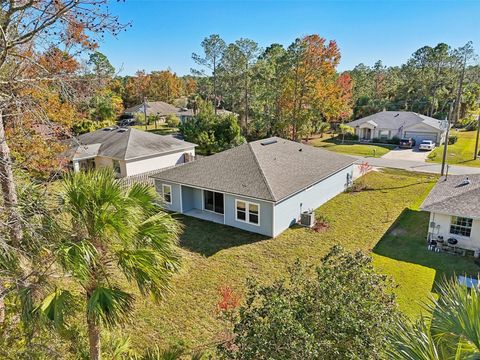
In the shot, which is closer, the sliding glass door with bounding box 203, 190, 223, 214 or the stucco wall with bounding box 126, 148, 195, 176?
the sliding glass door with bounding box 203, 190, 223, 214

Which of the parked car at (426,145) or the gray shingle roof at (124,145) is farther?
the parked car at (426,145)

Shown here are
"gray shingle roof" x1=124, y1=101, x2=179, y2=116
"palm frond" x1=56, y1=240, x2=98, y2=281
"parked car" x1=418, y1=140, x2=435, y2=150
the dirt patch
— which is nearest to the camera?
"palm frond" x1=56, y1=240, x2=98, y2=281

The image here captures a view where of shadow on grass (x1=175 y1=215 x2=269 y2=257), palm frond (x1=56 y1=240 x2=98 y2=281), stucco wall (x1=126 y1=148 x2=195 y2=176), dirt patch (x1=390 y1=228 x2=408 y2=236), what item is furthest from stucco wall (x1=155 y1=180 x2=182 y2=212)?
palm frond (x1=56 y1=240 x2=98 y2=281)

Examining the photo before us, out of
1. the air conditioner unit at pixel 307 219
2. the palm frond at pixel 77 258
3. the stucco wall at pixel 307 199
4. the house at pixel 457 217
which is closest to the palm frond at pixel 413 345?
the palm frond at pixel 77 258

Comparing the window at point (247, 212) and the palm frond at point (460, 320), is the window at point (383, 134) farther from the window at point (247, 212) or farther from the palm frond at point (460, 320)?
the palm frond at point (460, 320)

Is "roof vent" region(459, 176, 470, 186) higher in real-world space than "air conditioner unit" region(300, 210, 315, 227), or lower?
higher

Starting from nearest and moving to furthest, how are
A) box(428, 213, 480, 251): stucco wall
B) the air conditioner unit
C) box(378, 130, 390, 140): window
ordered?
box(428, 213, 480, 251): stucco wall
the air conditioner unit
box(378, 130, 390, 140): window

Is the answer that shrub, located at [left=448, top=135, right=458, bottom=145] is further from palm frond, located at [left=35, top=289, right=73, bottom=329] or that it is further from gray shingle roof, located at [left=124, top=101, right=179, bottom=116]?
palm frond, located at [left=35, top=289, right=73, bottom=329]
